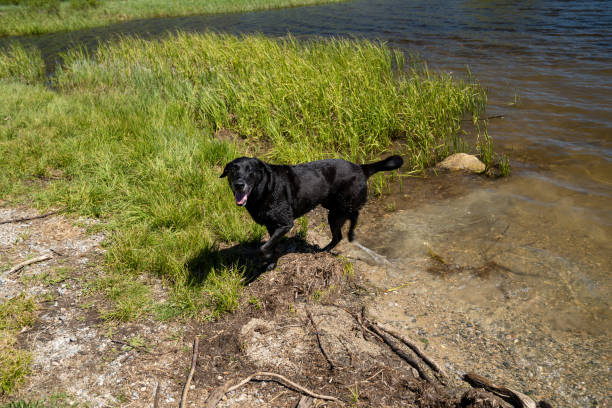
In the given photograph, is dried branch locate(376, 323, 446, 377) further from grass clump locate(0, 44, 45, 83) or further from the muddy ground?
grass clump locate(0, 44, 45, 83)

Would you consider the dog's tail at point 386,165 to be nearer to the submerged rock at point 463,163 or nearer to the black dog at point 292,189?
the black dog at point 292,189

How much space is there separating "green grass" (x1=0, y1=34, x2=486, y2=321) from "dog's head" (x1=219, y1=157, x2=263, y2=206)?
825mm

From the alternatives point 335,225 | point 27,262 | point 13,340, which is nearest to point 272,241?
point 335,225

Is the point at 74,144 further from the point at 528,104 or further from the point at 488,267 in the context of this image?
the point at 528,104

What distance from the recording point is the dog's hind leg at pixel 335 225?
495 centimetres

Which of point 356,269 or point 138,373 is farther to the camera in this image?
point 356,269

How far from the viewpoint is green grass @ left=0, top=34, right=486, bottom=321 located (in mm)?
4480

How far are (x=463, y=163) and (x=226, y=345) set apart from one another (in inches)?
205

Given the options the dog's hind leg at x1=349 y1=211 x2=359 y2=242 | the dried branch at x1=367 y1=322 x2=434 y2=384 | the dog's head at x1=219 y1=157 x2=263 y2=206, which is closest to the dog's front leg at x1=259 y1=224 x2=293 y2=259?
the dog's head at x1=219 y1=157 x2=263 y2=206

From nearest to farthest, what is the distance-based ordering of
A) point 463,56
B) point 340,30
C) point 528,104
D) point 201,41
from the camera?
point 528,104 < point 201,41 < point 463,56 < point 340,30

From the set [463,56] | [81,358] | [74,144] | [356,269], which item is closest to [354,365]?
[356,269]

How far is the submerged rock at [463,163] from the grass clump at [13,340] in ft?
20.1

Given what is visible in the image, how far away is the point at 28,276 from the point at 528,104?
1011 cm

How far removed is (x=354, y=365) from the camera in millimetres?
3314
